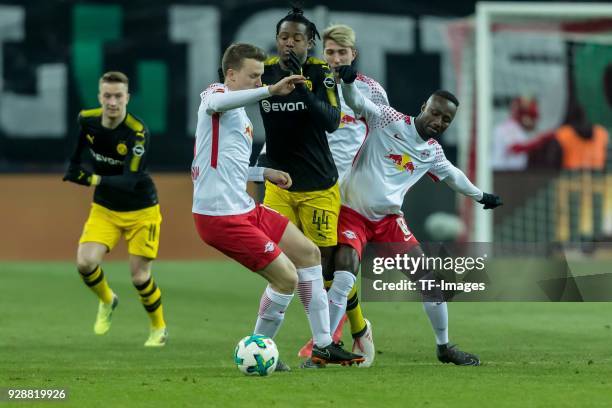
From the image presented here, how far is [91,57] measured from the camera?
21078mm

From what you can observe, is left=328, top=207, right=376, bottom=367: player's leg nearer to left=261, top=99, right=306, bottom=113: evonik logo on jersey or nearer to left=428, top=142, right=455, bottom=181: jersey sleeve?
left=428, top=142, right=455, bottom=181: jersey sleeve

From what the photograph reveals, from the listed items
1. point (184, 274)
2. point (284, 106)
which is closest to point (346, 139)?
point (284, 106)

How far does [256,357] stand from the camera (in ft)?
25.1

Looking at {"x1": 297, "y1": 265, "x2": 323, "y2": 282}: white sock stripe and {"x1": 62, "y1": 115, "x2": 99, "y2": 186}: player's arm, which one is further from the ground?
{"x1": 62, "y1": 115, "x2": 99, "y2": 186}: player's arm

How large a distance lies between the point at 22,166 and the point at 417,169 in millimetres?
12649

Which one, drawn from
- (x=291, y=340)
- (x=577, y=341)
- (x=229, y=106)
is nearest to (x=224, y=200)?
(x=229, y=106)

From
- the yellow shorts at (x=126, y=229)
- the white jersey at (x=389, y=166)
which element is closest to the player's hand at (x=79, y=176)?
the yellow shorts at (x=126, y=229)

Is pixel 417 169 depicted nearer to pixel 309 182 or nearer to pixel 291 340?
pixel 309 182

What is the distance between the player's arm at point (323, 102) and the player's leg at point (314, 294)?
0.68 m

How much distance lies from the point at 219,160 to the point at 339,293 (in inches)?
56.4

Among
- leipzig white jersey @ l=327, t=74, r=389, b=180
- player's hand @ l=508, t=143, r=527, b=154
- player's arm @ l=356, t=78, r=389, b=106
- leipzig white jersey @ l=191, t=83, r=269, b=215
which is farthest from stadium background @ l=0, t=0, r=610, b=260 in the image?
leipzig white jersey @ l=191, t=83, r=269, b=215

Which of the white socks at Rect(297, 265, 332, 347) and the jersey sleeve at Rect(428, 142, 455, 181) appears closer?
the white socks at Rect(297, 265, 332, 347)

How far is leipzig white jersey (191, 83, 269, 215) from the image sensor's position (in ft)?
25.4

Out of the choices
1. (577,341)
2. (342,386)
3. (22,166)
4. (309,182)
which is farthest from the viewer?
(22,166)
